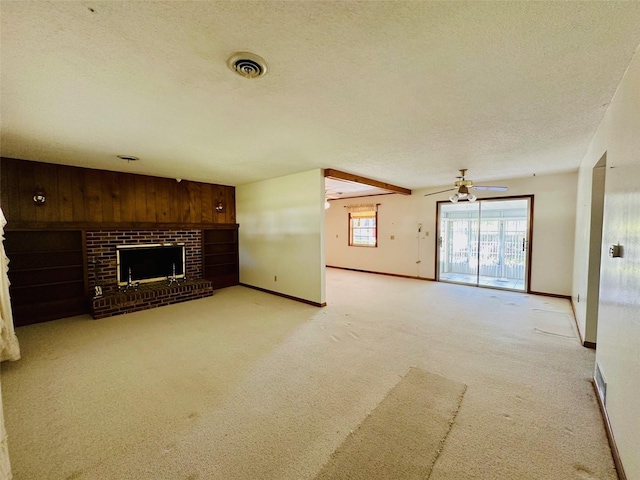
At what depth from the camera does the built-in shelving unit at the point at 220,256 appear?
6.00 m

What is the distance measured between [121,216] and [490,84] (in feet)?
18.2

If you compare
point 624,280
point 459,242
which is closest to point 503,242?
point 459,242

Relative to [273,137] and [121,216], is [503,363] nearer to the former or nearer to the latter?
[273,137]

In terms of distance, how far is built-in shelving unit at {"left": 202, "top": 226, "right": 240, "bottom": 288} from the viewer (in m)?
6.00

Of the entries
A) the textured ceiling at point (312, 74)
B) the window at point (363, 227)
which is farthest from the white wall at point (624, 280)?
the window at point (363, 227)

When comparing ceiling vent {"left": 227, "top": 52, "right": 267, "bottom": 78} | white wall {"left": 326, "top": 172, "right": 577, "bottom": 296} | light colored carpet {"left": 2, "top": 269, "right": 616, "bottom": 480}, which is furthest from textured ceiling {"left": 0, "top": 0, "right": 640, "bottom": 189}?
light colored carpet {"left": 2, "top": 269, "right": 616, "bottom": 480}

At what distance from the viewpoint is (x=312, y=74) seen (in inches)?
66.4

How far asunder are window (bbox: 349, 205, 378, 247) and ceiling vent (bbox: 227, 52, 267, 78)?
636 centimetres

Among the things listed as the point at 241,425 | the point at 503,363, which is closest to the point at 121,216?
the point at 241,425

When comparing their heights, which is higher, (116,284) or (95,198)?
(95,198)

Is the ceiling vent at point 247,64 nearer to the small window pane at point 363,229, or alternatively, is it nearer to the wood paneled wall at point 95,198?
the wood paneled wall at point 95,198

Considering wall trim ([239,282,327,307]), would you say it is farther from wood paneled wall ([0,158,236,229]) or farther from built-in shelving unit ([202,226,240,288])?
wood paneled wall ([0,158,236,229])

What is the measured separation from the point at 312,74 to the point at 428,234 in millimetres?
5771

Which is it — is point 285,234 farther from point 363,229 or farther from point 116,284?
point 363,229
